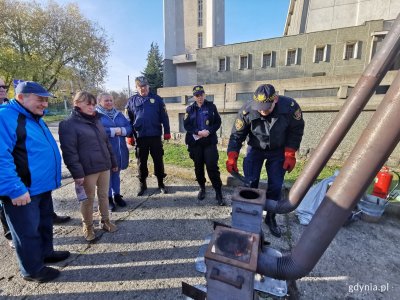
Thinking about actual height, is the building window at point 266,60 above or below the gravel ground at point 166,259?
above

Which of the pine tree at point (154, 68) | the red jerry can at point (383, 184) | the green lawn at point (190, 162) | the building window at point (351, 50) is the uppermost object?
the pine tree at point (154, 68)

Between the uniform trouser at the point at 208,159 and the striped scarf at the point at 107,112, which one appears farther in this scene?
the uniform trouser at the point at 208,159

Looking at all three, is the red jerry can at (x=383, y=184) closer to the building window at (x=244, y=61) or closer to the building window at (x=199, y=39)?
the building window at (x=244, y=61)

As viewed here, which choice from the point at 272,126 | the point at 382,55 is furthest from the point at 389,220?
the point at 382,55

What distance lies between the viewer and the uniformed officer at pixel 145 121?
3986 millimetres

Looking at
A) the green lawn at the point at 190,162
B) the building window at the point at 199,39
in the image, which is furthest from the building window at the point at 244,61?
the green lawn at the point at 190,162

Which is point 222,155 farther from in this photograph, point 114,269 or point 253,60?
point 253,60

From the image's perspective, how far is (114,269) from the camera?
2.49 m

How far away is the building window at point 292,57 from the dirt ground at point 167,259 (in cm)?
1780

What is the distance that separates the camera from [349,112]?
145cm

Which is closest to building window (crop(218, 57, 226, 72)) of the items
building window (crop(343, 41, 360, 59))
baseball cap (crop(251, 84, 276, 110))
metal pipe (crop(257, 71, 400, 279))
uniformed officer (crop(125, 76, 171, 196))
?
building window (crop(343, 41, 360, 59))

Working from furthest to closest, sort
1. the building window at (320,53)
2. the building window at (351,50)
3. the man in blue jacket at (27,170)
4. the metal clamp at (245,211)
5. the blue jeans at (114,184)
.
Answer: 1. the building window at (320,53)
2. the building window at (351,50)
3. the blue jeans at (114,184)
4. the man in blue jacket at (27,170)
5. the metal clamp at (245,211)

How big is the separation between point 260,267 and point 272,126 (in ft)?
7.01

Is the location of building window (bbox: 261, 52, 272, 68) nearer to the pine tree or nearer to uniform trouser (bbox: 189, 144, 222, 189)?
uniform trouser (bbox: 189, 144, 222, 189)
